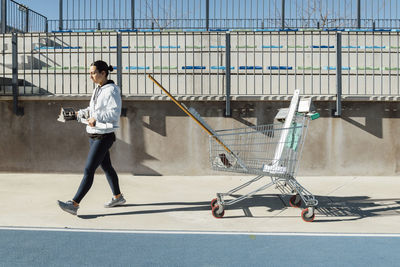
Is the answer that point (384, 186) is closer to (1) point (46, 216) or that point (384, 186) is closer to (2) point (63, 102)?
(1) point (46, 216)

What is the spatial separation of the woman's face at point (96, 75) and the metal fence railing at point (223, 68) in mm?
3778

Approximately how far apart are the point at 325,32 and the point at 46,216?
7.21 metres

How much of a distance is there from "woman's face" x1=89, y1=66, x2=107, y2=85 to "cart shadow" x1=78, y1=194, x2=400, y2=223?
1719 mm

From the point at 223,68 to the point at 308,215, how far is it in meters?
5.07

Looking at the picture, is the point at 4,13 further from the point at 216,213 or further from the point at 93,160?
the point at 216,213

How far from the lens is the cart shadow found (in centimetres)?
596

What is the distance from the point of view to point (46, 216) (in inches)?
230

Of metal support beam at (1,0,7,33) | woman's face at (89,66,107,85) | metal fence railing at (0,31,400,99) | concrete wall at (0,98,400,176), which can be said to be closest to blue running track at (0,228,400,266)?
woman's face at (89,66,107,85)

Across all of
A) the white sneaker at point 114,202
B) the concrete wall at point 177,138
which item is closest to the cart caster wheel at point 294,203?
the white sneaker at point 114,202

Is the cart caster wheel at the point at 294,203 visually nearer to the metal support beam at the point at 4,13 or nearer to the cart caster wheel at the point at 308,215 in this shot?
the cart caster wheel at the point at 308,215

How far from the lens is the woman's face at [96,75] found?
5866 millimetres

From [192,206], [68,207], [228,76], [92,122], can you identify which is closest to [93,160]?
[92,122]

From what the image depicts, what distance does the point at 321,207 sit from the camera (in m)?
6.51

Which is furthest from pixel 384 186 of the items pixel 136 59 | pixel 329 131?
pixel 136 59
